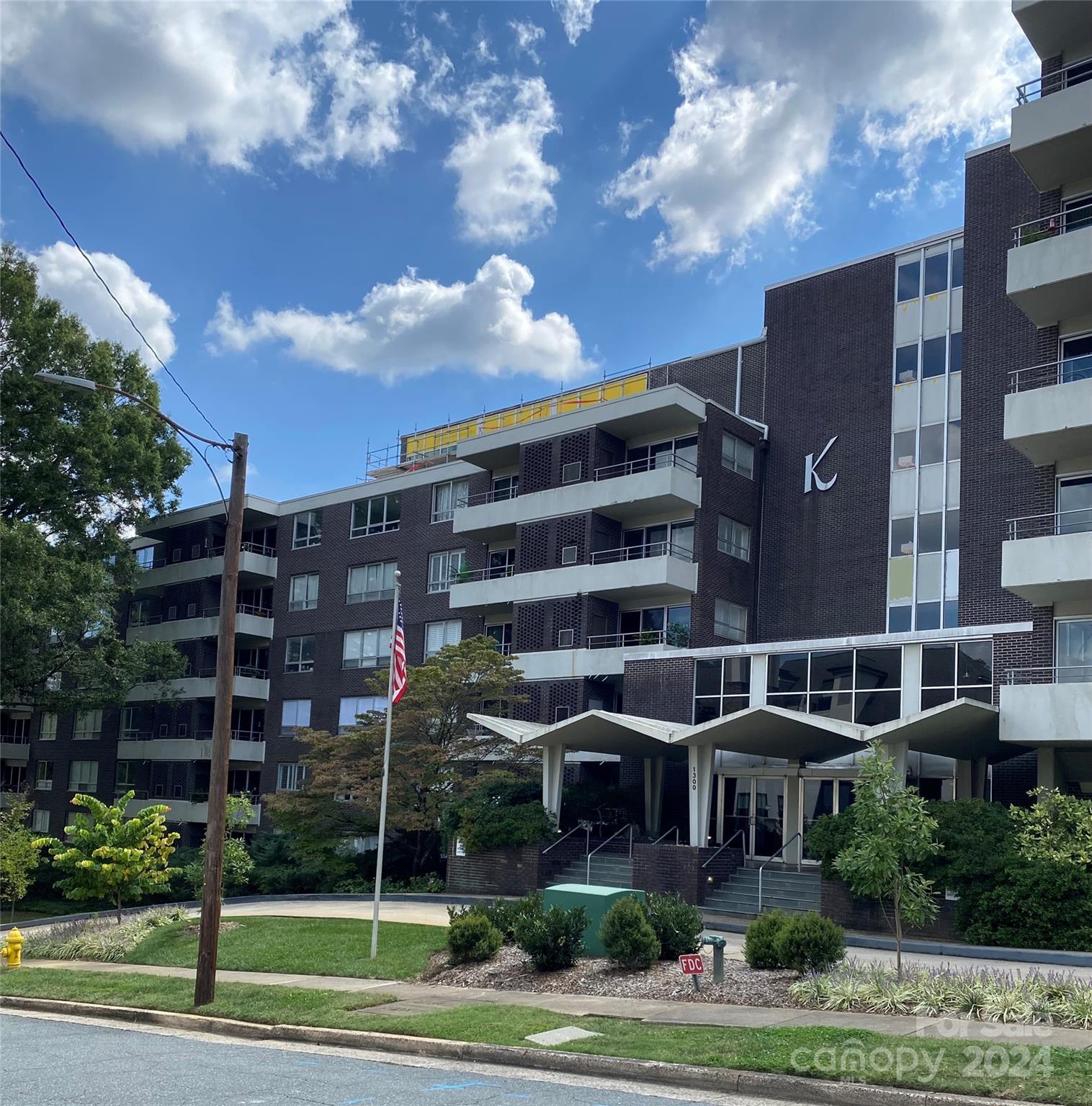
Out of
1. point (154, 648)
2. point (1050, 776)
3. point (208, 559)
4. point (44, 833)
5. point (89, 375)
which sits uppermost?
point (89, 375)

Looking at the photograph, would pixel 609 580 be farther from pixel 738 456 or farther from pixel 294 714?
pixel 294 714

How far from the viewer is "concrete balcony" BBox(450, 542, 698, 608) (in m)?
37.6

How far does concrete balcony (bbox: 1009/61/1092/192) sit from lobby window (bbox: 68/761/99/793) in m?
48.6

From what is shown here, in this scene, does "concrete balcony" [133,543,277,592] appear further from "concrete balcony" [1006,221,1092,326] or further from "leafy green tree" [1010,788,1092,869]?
"leafy green tree" [1010,788,1092,869]

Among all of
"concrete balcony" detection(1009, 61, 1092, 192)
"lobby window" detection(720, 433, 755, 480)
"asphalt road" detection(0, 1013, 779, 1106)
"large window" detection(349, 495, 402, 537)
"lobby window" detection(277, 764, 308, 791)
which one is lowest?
"asphalt road" detection(0, 1013, 779, 1106)

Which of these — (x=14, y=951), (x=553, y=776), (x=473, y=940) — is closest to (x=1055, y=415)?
(x=553, y=776)

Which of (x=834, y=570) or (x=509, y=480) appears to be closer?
(x=834, y=570)

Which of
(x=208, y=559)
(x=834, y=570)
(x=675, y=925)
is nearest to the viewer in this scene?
(x=675, y=925)

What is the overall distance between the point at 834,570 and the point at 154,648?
2815 cm

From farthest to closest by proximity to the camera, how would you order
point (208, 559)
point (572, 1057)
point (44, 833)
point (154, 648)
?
1. point (44, 833)
2. point (208, 559)
3. point (154, 648)
4. point (572, 1057)

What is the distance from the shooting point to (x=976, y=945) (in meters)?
21.0

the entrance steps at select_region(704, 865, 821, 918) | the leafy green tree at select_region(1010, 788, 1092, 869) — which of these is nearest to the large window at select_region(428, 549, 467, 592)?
the entrance steps at select_region(704, 865, 821, 918)

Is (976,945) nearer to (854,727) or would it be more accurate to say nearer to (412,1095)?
(854,727)

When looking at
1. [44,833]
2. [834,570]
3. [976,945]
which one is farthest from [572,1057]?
[44,833]
